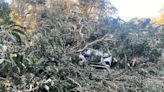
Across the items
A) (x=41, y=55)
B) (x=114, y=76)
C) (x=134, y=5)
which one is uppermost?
(x=134, y=5)

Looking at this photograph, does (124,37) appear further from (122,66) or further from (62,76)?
(62,76)

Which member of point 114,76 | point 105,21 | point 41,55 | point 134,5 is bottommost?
point 114,76

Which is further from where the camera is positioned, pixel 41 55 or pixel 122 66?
pixel 122 66

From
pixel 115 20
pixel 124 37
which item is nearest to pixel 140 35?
pixel 124 37

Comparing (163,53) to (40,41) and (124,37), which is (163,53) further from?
(40,41)

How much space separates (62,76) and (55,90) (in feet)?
1.47

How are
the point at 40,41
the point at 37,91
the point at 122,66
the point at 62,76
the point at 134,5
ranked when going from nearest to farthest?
the point at 37,91
the point at 62,76
the point at 40,41
the point at 122,66
the point at 134,5

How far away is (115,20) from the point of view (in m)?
6.61

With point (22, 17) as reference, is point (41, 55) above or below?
below

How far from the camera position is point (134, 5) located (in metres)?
12.1

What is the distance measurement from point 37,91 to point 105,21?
3808 mm

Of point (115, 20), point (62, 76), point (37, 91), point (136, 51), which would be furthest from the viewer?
point (115, 20)

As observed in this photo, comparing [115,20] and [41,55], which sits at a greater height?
[115,20]

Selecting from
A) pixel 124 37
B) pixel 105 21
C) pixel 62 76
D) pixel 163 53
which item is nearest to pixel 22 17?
pixel 105 21
